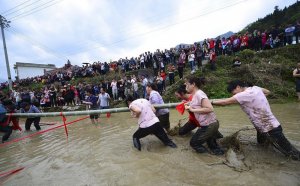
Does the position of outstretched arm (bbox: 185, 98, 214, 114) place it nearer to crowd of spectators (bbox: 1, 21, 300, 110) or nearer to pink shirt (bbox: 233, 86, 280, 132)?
pink shirt (bbox: 233, 86, 280, 132)

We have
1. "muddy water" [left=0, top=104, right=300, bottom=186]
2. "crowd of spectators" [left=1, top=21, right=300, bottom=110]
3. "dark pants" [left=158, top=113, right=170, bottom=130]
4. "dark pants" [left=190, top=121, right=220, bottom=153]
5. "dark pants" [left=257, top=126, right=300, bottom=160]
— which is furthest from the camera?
"crowd of spectators" [left=1, top=21, right=300, bottom=110]

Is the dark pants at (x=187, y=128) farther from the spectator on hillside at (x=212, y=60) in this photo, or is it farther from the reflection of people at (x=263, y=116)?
the spectator on hillside at (x=212, y=60)

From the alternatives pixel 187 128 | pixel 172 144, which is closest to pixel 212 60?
pixel 187 128

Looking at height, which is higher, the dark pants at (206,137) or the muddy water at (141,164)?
the dark pants at (206,137)

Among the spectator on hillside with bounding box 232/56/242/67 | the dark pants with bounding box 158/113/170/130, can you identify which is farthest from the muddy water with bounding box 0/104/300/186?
the spectator on hillside with bounding box 232/56/242/67

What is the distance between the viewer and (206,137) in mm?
5438

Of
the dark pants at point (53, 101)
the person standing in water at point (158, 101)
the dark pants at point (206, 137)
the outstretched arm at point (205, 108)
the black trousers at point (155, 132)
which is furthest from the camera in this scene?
the dark pants at point (53, 101)

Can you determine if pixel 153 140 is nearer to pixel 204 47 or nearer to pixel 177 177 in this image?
pixel 177 177

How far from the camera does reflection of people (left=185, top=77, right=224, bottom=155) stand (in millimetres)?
5246

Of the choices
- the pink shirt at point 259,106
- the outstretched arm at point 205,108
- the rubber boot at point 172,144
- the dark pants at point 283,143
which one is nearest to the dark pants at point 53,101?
the rubber boot at point 172,144

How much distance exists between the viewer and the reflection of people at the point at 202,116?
5246 millimetres

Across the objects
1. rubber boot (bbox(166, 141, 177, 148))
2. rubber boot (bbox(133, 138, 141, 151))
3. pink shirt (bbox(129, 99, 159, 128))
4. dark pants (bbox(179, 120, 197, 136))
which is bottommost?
rubber boot (bbox(166, 141, 177, 148))

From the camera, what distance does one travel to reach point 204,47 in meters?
19.5

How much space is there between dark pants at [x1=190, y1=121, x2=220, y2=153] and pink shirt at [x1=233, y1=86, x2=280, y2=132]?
84 cm
